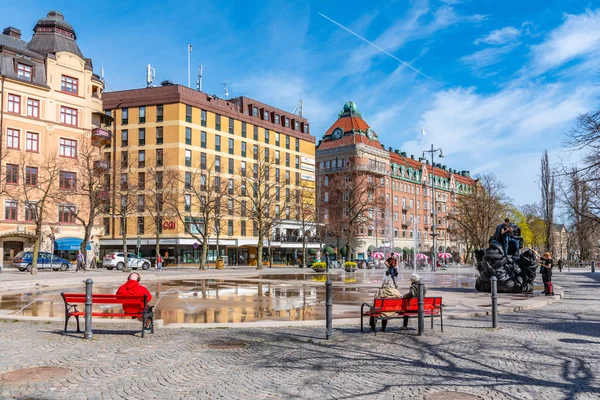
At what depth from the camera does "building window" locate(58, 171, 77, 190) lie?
4988cm

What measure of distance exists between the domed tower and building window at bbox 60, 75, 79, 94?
2745mm

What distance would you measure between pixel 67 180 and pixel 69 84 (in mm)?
9631

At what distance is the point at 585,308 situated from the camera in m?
17.2

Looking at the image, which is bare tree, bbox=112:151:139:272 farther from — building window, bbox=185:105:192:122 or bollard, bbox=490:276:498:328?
bollard, bbox=490:276:498:328

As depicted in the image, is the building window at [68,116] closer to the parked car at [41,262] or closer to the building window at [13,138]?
the building window at [13,138]

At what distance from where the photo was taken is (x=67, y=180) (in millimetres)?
51438

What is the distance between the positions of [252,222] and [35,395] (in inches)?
2596

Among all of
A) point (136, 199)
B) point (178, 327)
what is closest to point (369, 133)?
point (136, 199)

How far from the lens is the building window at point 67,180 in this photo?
49875mm

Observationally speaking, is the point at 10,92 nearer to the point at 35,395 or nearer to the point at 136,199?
the point at 136,199

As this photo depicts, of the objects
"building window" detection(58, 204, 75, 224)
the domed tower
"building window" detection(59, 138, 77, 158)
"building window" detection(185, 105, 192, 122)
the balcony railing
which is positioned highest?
the domed tower

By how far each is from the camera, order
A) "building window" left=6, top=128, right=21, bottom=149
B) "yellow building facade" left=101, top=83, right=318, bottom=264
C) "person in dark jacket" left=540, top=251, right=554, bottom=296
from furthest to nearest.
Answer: "yellow building facade" left=101, top=83, right=318, bottom=264 < "building window" left=6, top=128, right=21, bottom=149 < "person in dark jacket" left=540, top=251, right=554, bottom=296

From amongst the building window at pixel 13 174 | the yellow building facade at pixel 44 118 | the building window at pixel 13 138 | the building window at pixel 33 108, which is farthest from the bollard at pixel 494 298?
the building window at pixel 33 108

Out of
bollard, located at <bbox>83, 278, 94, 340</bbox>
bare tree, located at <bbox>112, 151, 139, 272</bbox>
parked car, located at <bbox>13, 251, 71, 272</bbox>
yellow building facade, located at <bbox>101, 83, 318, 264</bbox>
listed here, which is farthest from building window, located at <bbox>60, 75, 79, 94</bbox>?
bollard, located at <bbox>83, 278, 94, 340</bbox>
